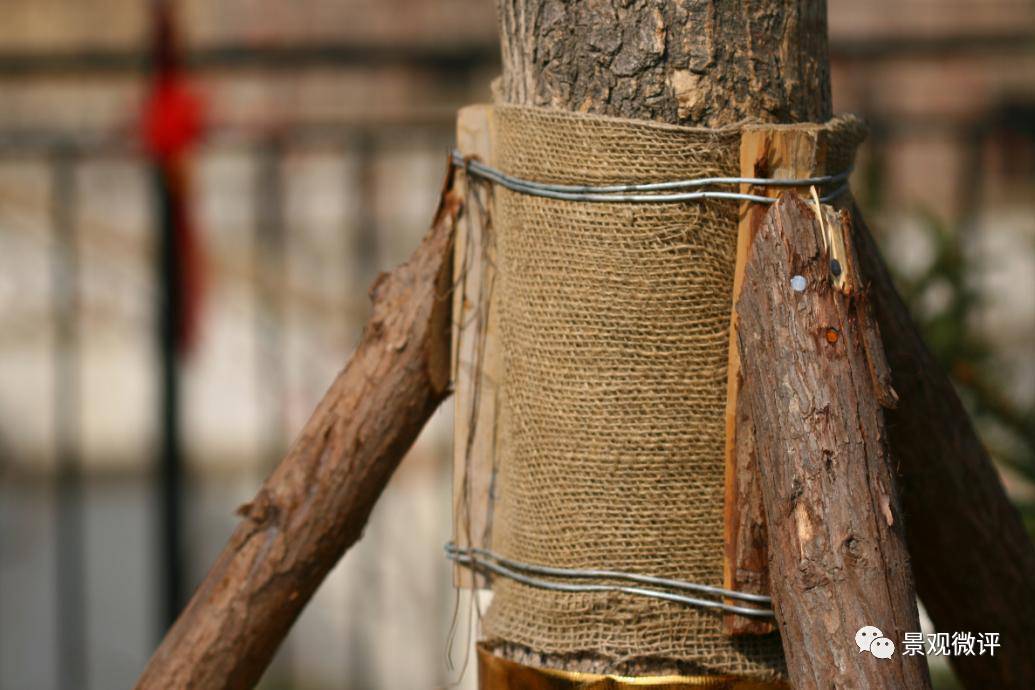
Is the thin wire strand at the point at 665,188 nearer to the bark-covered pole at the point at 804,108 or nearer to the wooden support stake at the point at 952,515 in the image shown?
the bark-covered pole at the point at 804,108

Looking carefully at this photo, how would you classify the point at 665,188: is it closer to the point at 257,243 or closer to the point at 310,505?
the point at 310,505

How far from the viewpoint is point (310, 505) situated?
1266 mm

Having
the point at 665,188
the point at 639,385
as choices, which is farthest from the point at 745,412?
the point at 665,188

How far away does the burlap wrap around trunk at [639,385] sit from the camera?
1130 millimetres

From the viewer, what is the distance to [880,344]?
41.4 inches

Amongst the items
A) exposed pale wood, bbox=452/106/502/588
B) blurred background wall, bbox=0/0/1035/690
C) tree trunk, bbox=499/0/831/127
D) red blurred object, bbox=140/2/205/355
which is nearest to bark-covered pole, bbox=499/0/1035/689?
tree trunk, bbox=499/0/831/127

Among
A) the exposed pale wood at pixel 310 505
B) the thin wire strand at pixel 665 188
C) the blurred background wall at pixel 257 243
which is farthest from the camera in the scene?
the blurred background wall at pixel 257 243


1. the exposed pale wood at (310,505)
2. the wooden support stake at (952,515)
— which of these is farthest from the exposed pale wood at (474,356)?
the wooden support stake at (952,515)

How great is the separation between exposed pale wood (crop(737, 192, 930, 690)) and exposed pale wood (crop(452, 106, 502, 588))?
32cm

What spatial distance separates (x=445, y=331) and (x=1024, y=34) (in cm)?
433

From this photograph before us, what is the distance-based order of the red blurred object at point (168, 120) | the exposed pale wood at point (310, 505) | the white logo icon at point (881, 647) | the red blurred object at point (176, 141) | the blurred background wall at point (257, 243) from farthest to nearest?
the blurred background wall at point (257, 243) < the red blurred object at point (168, 120) < the red blurred object at point (176, 141) < the exposed pale wood at point (310, 505) < the white logo icon at point (881, 647)

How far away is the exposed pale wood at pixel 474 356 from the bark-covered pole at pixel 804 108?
11cm

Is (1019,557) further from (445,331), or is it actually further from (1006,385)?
(1006,385)

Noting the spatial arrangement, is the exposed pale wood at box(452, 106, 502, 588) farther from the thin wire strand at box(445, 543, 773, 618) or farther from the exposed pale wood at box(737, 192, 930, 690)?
the exposed pale wood at box(737, 192, 930, 690)
